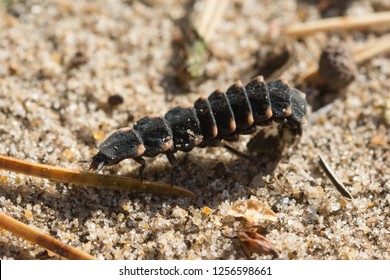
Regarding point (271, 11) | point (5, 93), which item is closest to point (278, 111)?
point (271, 11)

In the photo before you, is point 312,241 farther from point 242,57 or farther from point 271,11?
point 271,11

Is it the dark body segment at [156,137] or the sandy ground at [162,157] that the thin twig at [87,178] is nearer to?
the sandy ground at [162,157]

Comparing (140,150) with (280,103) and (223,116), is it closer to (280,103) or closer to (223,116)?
(223,116)

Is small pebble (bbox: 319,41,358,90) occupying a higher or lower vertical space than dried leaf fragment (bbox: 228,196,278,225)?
higher

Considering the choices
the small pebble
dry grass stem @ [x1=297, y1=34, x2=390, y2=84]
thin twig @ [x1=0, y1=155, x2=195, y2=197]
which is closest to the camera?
thin twig @ [x1=0, y1=155, x2=195, y2=197]

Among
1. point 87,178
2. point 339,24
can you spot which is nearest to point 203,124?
point 87,178

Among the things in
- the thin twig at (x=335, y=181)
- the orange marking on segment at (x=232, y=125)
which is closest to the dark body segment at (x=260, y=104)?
the orange marking on segment at (x=232, y=125)

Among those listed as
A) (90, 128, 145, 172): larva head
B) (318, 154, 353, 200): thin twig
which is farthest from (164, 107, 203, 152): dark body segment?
(318, 154, 353, 200): thin twig

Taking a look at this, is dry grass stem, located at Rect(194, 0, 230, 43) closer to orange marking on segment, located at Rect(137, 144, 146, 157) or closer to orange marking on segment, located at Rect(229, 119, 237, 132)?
orange marking on segment, located at Rect(229, 119, 237, 132)
